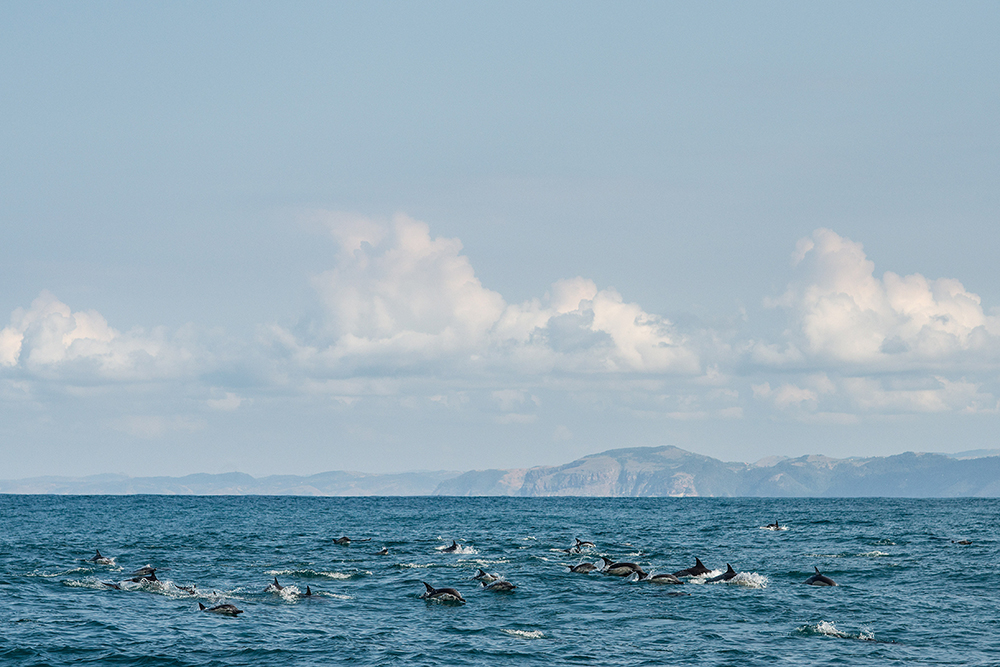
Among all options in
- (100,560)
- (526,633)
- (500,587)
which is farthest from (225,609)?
(100,560)

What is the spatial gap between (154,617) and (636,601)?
20.9 metres

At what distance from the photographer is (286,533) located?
297ft

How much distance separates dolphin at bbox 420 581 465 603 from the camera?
43378 millimetres

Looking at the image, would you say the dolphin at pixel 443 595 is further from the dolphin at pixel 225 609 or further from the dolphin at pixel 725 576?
the dolphin at pixel 725 576

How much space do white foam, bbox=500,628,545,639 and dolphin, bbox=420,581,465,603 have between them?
6.87 meters

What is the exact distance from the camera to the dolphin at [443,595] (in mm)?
43378

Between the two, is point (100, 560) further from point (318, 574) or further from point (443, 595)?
point (443, 595)

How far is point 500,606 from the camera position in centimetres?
4222

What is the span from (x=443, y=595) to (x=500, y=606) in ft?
9.86

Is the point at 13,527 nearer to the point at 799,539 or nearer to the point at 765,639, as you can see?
the point at 799,539

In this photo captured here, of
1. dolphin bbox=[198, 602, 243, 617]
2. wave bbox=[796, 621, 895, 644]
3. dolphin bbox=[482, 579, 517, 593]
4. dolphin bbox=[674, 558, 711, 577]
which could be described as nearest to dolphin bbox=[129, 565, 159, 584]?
dolphin bbox=[198, 602, 243, 617]

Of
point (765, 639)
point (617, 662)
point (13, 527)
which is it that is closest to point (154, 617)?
point (617, 662)

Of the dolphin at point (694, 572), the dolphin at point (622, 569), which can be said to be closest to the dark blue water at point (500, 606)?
the dolphin at point (622, 569)

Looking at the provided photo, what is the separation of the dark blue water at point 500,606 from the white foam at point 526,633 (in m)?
0.08
